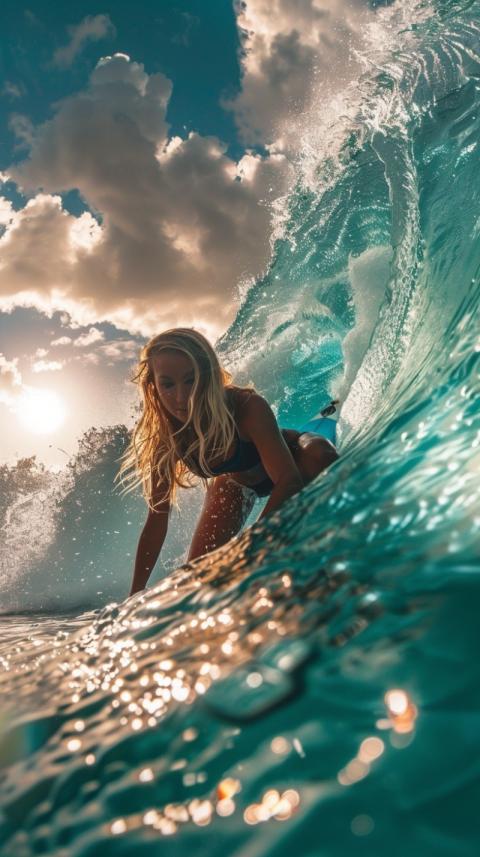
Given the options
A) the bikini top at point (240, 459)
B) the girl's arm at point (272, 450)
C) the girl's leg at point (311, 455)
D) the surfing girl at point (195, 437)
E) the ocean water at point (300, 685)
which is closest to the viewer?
the ocean water at point (300, 685)

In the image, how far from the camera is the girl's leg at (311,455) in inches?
103

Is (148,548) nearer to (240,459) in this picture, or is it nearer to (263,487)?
(240,459)

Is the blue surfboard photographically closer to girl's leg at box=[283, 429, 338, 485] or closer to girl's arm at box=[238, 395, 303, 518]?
girl's leg at box=[283, 429, 338, 485]

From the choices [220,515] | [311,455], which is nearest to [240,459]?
[311,455]

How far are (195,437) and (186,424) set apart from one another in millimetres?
216

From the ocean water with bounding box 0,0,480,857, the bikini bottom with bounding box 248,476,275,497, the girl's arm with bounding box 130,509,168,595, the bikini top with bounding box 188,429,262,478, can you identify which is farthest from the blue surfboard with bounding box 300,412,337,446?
the ocean water with bounding box 0,0,480,857

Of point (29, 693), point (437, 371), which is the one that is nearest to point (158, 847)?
point (29, 693)

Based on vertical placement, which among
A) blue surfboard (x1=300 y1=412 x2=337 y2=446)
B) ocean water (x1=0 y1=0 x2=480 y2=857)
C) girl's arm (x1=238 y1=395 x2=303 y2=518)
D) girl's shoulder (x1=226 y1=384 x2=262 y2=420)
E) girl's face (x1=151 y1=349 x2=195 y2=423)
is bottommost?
ocean water (x1=0 y1=0 x2=480 y2=857)

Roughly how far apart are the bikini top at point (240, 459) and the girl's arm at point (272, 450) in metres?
0.14

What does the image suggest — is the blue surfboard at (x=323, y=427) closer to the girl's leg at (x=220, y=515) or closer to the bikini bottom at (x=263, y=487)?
the girl's leg at (x=220, y=515)

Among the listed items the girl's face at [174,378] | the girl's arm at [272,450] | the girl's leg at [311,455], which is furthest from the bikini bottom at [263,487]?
the girl's face at [174,378]

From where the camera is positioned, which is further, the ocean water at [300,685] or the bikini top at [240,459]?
the bikini top at [240,459]

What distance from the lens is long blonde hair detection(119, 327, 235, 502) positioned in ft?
7.29

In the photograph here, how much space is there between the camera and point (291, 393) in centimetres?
833
